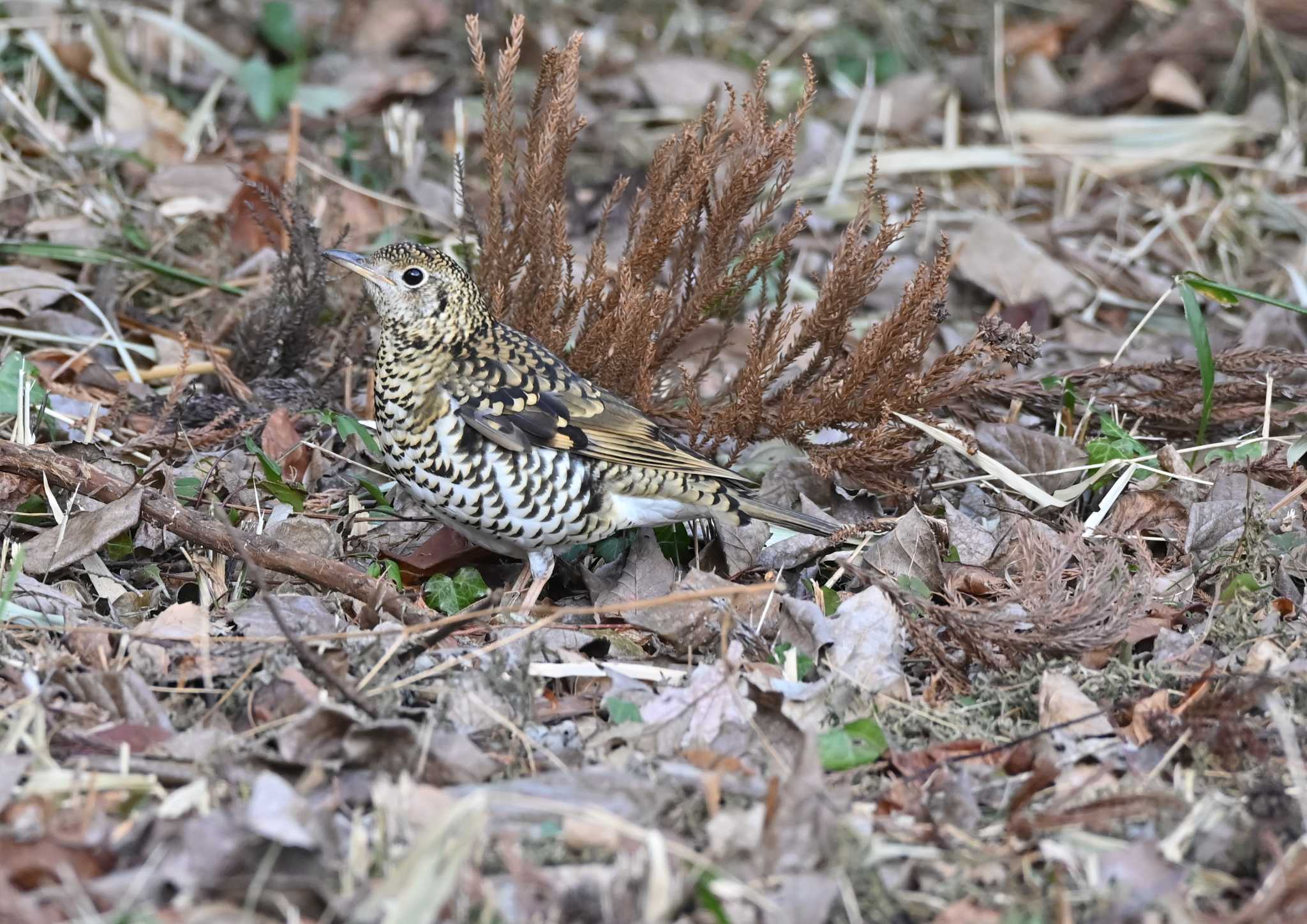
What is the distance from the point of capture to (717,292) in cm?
479

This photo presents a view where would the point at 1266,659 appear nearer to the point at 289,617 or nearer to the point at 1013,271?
the point at 289,617

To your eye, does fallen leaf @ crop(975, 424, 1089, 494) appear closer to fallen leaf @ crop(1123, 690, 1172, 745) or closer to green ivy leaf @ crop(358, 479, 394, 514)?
fallen leaf @ crop(1123, 690, 1172, 745)

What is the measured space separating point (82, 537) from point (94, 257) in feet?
6.27

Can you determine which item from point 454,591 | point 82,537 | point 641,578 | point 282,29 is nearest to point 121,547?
point 82,537

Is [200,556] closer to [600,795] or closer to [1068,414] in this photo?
[600,795]

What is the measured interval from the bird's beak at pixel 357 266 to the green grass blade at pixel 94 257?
4.29 ft

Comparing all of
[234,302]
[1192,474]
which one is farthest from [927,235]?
[234,302]

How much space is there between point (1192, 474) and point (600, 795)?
9.13 feet

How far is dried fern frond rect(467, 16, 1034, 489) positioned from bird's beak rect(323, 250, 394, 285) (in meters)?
0.55

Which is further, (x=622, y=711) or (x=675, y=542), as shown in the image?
(x=675, y=542)

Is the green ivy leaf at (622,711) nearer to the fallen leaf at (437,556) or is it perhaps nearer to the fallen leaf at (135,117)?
the fallen leaf at (437,556)

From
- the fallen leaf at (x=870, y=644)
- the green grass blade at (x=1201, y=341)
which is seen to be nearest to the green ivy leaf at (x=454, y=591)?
the fallen leaf at (x=870, y=644)

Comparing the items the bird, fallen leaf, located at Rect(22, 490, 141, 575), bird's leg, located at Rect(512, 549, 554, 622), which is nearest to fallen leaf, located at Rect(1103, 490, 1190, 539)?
the bird

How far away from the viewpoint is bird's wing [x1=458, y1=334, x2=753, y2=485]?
453 centimetres
